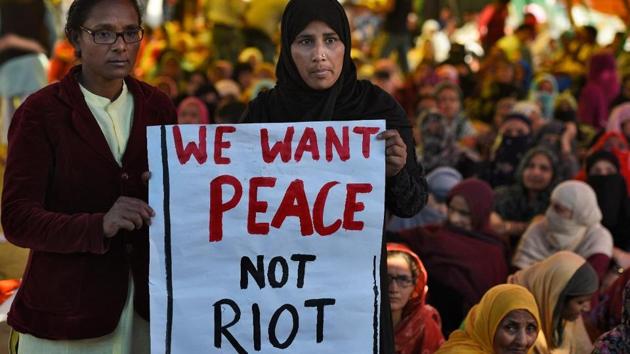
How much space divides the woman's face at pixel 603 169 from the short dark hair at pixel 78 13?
615 centimetres

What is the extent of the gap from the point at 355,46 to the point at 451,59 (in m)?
3.28

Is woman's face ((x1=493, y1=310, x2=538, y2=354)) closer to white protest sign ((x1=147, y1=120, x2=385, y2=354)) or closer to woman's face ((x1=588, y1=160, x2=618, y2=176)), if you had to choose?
white protest sign ((x1=147, y1=120, x2=385, y2=354))

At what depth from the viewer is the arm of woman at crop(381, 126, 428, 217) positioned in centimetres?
410

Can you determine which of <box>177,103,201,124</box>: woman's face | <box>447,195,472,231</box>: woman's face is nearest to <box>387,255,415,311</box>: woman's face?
<box>447,195,472,231</box>: woman's face

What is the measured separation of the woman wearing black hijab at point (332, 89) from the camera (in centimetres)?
417

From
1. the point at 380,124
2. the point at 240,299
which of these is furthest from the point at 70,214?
the point at 380,124

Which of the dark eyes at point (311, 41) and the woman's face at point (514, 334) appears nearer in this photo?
the dark eyes at point (311, 41)

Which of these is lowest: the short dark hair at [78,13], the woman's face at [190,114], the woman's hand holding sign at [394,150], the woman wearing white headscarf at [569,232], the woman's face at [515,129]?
the woman wearing white headscarf at [569,232]

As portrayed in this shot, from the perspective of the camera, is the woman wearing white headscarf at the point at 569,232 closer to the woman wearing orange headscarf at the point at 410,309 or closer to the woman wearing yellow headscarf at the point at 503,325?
the woman wearing orange headscarf at the point at 410,309

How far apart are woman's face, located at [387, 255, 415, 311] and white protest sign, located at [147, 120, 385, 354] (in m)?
2.38

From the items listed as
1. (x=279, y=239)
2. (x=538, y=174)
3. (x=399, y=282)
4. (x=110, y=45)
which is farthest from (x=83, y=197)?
(x=538, y=174)

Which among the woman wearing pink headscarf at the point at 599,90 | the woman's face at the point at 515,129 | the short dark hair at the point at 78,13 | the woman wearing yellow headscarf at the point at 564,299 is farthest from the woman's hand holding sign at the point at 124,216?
the woman wearing pink headscarf at the point at 599,90

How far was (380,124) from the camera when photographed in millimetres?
4102

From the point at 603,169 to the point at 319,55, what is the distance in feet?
19.9
